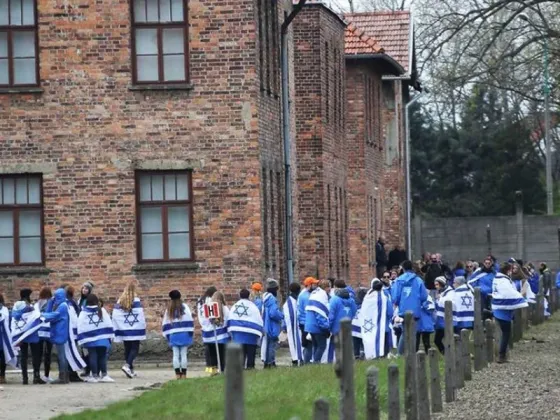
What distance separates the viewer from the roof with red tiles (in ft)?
209

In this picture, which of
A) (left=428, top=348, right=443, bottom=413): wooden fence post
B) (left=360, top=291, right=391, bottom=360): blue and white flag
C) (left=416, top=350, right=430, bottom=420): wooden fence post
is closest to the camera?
(left=416, top=350, right=430, bottom=420): wooden fence post

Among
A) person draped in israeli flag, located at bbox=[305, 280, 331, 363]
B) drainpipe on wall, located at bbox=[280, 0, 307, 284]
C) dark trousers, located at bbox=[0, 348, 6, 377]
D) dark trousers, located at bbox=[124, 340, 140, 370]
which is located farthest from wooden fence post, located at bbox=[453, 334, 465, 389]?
drainpipe on wall, located at bbox=[280, 0, 307, 284]

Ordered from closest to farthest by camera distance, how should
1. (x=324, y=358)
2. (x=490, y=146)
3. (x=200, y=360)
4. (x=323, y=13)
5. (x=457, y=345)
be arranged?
(x=457, y=345) → (x=324, y=358) → (x=200, y=360) → (x=323, y=13) → (x=490, y=146)

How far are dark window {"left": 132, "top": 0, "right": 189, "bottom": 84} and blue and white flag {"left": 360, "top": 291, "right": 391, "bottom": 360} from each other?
6.49 meters

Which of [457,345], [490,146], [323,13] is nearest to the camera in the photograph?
[457,345]

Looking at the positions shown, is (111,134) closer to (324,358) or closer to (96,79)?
(96,79)

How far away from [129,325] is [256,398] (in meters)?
8.46

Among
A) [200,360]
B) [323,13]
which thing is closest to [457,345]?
[200,360]

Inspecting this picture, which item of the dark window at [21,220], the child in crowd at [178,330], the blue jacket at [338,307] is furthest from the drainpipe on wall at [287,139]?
the child in crowd at [178,330]

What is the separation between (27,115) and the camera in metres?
35.4

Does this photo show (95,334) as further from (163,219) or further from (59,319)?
(163,219)

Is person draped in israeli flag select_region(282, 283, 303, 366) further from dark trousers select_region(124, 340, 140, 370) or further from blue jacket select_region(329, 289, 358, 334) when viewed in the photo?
dark trousers select_region(124, 340, 140, 370)

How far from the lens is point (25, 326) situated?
29.8m

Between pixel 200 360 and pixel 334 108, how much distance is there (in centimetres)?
1483
